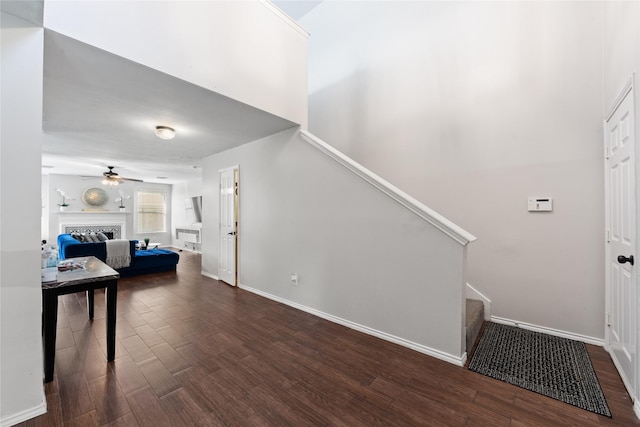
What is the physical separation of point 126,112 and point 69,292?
201 centimetres

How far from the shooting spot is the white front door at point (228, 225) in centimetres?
428

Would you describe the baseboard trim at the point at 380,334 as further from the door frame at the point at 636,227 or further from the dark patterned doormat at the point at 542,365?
the door frame at the point at 636,227

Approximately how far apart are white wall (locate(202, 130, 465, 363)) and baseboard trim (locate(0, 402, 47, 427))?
7.46 ft

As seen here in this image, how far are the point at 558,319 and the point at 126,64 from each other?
4.58m

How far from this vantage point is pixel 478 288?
117 inches

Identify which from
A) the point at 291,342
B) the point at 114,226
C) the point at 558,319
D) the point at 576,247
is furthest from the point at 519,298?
the point at 114,226

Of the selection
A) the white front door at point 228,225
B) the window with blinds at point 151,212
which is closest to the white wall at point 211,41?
the white front door at point 228,225

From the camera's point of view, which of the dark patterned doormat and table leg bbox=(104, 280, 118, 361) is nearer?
the dark patterned doormat

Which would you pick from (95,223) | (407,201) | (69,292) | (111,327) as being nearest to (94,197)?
(95,223)

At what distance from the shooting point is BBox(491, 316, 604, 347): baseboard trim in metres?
2.40

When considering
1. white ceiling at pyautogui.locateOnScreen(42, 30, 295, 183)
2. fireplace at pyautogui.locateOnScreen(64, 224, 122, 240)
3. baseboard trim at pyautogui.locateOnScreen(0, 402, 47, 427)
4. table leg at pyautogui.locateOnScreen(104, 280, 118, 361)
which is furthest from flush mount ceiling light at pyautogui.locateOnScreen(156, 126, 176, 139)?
fireplace at pyautogui.locateOnScreen(64, 224, 122, 240)

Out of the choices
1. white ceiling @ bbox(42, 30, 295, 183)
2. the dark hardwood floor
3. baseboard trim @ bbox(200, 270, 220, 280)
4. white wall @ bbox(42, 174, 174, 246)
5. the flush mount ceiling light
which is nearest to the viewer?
the dark hardwood floor

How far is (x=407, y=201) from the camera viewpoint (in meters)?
2.32

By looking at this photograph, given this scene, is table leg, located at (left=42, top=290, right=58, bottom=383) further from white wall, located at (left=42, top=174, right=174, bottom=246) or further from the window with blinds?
the window with blinds
